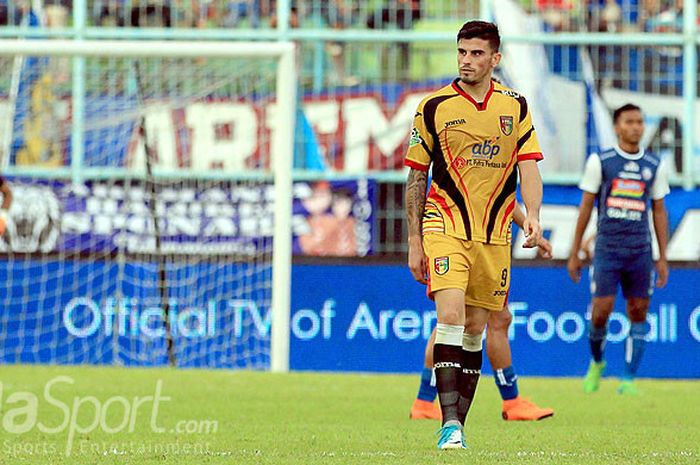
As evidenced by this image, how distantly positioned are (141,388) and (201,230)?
379cm

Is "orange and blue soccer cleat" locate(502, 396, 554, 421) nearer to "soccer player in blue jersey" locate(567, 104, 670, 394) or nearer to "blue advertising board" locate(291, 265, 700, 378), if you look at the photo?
"soccer player in blue jersey" locate(567, 104, 670, 394)

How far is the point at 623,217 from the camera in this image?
1186cm

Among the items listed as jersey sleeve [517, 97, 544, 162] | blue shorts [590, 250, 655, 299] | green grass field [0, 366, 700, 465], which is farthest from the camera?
blue shorts [590, 250, 655, 299]

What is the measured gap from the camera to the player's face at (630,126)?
37.9 ft

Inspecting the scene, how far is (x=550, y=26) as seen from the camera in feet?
53.5

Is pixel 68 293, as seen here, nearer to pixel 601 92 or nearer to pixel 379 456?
pixel 601 92

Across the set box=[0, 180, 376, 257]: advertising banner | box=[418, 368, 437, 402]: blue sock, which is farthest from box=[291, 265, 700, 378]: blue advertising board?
box=[418, 368, 437, 402]: blue sock

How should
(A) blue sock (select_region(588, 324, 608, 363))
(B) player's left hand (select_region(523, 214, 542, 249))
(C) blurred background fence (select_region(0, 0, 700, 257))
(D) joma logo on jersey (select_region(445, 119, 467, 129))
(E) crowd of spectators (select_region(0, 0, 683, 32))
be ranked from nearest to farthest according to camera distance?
(B) player's left hand (select_region(523, 214, 542, 249)) < (D) joma logo on jersey (select_region(445, 119, 467, 129)) < (A) blue sock (select_region(588, 324, 608, 363)) < (C) blurred background fence (select_region(0, 0, 700, 257)) < (E) crowd of spectators (select_region(0, 0, 683, 32))

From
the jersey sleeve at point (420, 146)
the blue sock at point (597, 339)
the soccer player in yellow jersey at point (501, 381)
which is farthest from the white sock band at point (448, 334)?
the blue sock at point (597, 339)

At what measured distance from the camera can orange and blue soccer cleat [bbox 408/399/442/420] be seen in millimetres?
9516

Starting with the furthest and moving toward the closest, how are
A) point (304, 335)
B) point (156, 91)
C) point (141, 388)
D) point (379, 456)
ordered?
point (156, 91) → point (304, 335) → point (141, 388) → point (379, 456)

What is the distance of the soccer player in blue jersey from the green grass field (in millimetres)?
810

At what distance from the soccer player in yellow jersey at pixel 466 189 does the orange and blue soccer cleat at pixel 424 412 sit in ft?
5.87

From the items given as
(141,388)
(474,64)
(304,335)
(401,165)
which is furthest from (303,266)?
(474,64)
